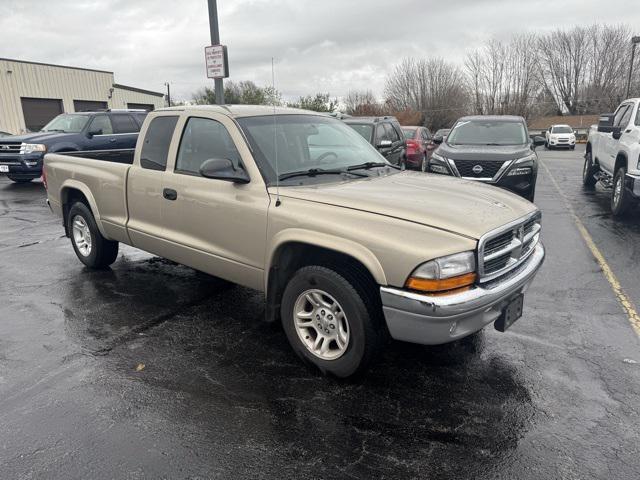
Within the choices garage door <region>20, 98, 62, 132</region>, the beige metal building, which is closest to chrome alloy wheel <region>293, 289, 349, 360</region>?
the beige metal building

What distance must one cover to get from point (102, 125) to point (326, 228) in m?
12.4

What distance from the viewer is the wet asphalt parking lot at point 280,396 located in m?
2.67

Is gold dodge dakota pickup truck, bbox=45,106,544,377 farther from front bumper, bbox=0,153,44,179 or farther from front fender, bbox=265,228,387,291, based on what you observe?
front bumper, bbox=0,153,44,179

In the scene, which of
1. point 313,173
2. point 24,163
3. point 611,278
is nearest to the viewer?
point 313,173

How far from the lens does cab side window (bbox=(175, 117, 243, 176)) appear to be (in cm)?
409

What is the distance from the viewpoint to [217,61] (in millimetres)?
9430

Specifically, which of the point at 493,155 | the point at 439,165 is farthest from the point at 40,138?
the point at 493,155

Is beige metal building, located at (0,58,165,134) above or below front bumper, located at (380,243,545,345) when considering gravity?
above

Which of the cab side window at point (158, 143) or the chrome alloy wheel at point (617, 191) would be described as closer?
the cab side window at point (158, 143)

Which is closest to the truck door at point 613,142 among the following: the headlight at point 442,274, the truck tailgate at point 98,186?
the headlight at point 442,274

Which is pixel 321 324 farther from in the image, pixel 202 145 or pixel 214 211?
pixel 202 145

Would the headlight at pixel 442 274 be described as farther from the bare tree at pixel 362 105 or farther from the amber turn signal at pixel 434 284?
the bare tree at pixel 362 105

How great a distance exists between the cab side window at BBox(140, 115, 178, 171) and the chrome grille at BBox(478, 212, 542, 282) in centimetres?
296

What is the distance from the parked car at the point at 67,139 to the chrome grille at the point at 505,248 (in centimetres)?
1210
